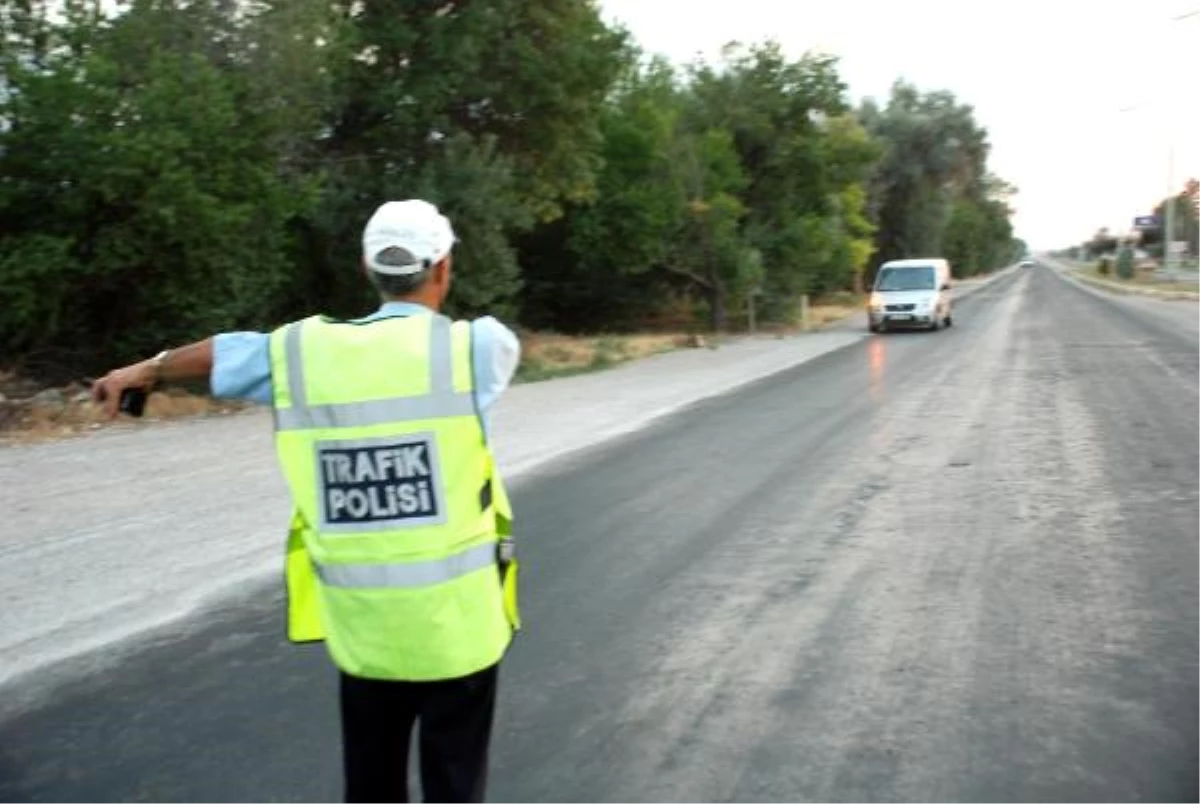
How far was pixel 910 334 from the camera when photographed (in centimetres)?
3153

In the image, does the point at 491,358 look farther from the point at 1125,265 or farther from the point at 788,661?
the point at 1125,265

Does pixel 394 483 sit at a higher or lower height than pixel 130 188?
lower

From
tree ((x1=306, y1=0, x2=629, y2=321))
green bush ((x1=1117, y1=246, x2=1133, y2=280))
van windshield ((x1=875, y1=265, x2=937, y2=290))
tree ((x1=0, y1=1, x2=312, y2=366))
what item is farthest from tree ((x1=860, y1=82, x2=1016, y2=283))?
tree ((x1=0, y1=1, x2=312, y2=366))

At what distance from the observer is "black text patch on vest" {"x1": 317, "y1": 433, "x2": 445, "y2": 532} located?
2516 millimetres

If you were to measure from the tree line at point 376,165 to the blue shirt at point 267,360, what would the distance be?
42.1 ft

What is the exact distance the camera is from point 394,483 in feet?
8.29

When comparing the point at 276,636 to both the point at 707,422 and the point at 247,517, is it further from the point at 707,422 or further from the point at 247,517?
the point at 707,422

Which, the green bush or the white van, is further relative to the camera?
the green bush

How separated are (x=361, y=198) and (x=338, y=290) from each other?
2236 millimetres

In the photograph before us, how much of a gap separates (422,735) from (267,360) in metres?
0.95

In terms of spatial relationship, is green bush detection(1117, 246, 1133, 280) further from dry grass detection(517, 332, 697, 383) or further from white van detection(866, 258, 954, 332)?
dry grass detection(517, 332, 697, 383)

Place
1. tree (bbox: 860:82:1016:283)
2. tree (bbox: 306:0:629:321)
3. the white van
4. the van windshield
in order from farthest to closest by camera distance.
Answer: tree (bbox: 860:82:1016:283) → the van windshield → the white van → tree (bbox: 306:0:629:321)

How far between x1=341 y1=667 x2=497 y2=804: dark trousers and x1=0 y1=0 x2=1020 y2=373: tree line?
42.7ft

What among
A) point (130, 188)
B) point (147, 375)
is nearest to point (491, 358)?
point (147, 375)
